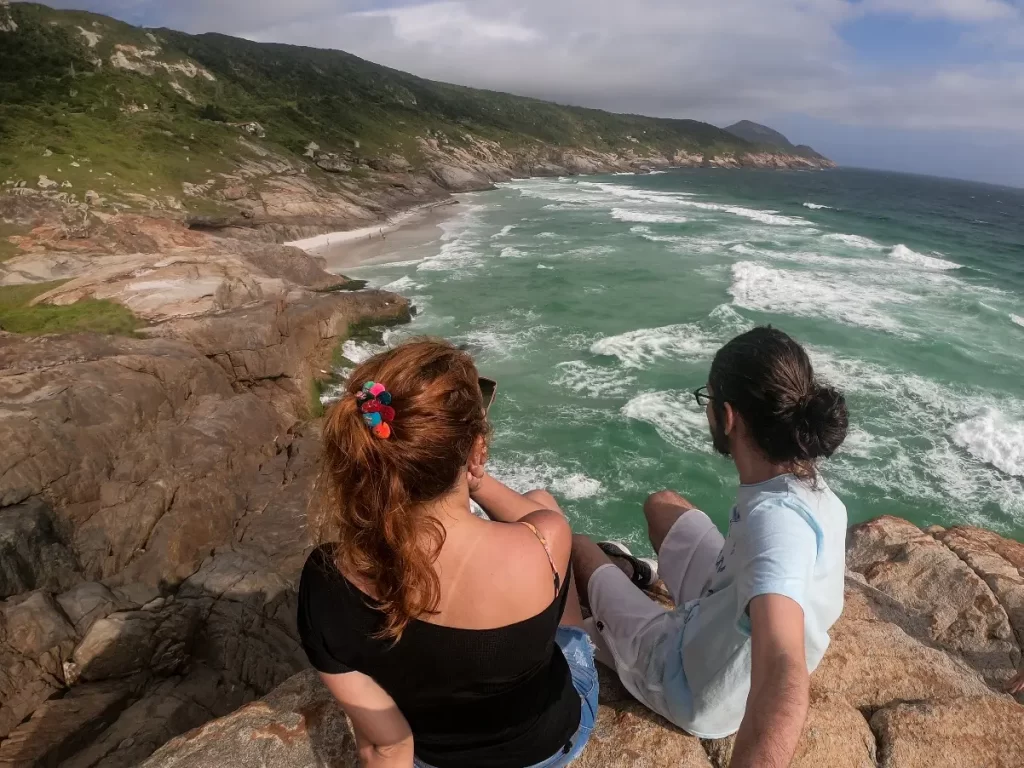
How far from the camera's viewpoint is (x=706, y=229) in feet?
132

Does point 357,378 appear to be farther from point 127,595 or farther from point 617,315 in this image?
point 617,315

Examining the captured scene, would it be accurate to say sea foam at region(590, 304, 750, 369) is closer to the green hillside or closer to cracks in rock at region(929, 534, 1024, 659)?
cracks in rock at region(929, 534, 1024, 659)

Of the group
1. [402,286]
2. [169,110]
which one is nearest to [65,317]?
[402,286]

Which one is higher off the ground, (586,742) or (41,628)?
(586,742)

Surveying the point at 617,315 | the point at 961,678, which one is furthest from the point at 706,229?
the point at 961,678

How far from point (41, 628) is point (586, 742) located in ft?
20.1

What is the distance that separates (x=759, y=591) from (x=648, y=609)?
3.80ft

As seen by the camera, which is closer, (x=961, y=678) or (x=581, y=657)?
(x=581, y=657)

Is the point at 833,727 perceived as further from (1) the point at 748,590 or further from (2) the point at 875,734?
(1) the point at 748,590

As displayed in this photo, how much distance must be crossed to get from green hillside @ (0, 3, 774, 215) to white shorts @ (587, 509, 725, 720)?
104 feet

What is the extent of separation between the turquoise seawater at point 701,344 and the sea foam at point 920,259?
25cm

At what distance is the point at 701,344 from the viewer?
59.0ft

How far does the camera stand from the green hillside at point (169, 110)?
2986 centimetres

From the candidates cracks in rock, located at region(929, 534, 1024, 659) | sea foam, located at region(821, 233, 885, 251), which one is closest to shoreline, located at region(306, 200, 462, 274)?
cracks in rock, located at region(929, 534, 1024, 659)
